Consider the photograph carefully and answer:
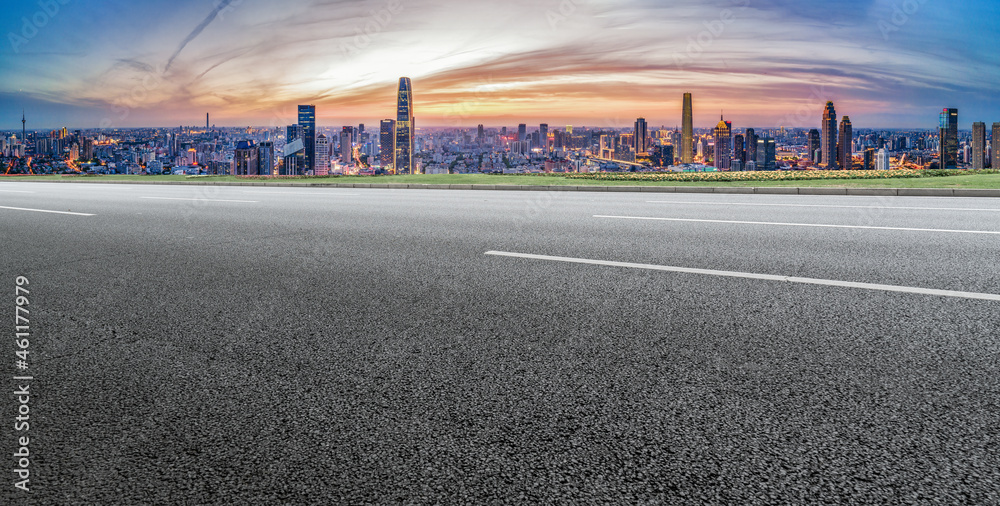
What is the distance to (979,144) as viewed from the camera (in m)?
27.8

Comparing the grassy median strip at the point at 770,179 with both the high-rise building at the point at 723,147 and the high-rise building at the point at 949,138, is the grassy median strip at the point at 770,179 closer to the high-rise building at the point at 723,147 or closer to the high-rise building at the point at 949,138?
the high-rise building at the point at 949,138

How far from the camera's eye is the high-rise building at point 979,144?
26438 millimetres

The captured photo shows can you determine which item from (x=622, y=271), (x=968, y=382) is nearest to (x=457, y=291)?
(x=622, y=271)

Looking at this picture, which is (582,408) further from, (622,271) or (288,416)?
(622,271)

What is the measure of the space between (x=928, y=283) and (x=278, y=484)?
4.69m

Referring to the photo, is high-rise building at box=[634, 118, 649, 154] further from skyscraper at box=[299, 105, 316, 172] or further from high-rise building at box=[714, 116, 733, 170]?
skyscraper at box=[299, 105, 316, 172]

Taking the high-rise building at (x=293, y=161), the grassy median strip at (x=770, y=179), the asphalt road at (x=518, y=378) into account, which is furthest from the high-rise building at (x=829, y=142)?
the asphalt road at (x=518, y=378)

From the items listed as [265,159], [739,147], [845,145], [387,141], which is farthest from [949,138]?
[387,141]

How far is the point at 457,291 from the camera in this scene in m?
4.78

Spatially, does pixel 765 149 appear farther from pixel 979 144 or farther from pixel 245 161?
pixel 245 161

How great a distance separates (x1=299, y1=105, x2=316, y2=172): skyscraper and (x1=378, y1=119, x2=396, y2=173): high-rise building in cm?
841

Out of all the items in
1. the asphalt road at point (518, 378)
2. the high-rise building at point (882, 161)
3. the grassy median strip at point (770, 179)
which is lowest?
the asphalt road at point (518, 378)

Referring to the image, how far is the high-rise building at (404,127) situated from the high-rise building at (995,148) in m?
33.9

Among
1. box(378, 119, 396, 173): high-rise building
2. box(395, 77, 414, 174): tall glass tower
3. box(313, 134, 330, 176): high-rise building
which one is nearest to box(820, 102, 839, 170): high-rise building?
box(313, 134, 330, 176): high-rise building
